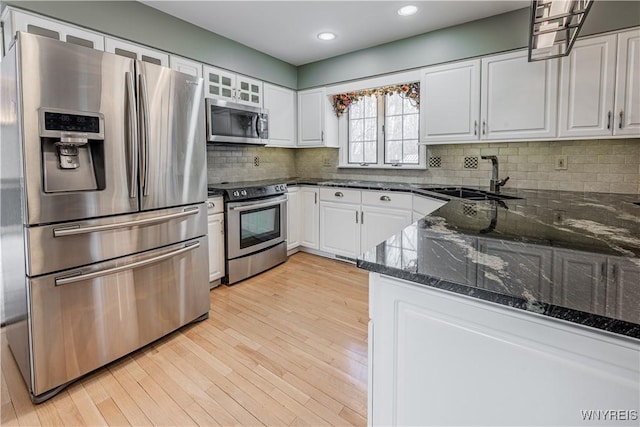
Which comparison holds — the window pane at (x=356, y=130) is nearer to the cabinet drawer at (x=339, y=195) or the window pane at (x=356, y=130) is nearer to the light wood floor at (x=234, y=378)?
the cabinet drawer at (x=339, y=195)

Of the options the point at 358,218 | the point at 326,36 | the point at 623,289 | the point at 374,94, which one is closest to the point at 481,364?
the point at 623,289

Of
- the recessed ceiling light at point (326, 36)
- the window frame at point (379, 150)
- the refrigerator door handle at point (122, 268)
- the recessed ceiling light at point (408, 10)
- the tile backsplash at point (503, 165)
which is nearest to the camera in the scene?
the refrigerator door handle at point (122, 268)

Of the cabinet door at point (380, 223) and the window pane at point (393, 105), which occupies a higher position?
the window pane at point (393, 105)

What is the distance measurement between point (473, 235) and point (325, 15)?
252 cm

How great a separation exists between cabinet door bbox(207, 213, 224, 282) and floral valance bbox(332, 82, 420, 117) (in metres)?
2.04

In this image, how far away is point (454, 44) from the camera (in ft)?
10.1

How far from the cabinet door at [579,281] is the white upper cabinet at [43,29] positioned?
2734mm

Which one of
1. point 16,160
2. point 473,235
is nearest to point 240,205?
point 16,160

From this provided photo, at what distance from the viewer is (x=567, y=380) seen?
68cm

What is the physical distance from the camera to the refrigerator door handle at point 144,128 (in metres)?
1.89

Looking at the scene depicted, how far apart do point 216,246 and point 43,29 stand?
1.90 meters

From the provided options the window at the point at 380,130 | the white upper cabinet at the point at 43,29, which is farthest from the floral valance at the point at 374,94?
the white upper cabinet at the point at 43,29

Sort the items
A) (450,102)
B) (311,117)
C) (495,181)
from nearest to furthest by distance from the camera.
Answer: (495,181) → (450,102) → (311,117)

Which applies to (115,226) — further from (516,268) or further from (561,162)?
(561,162)
